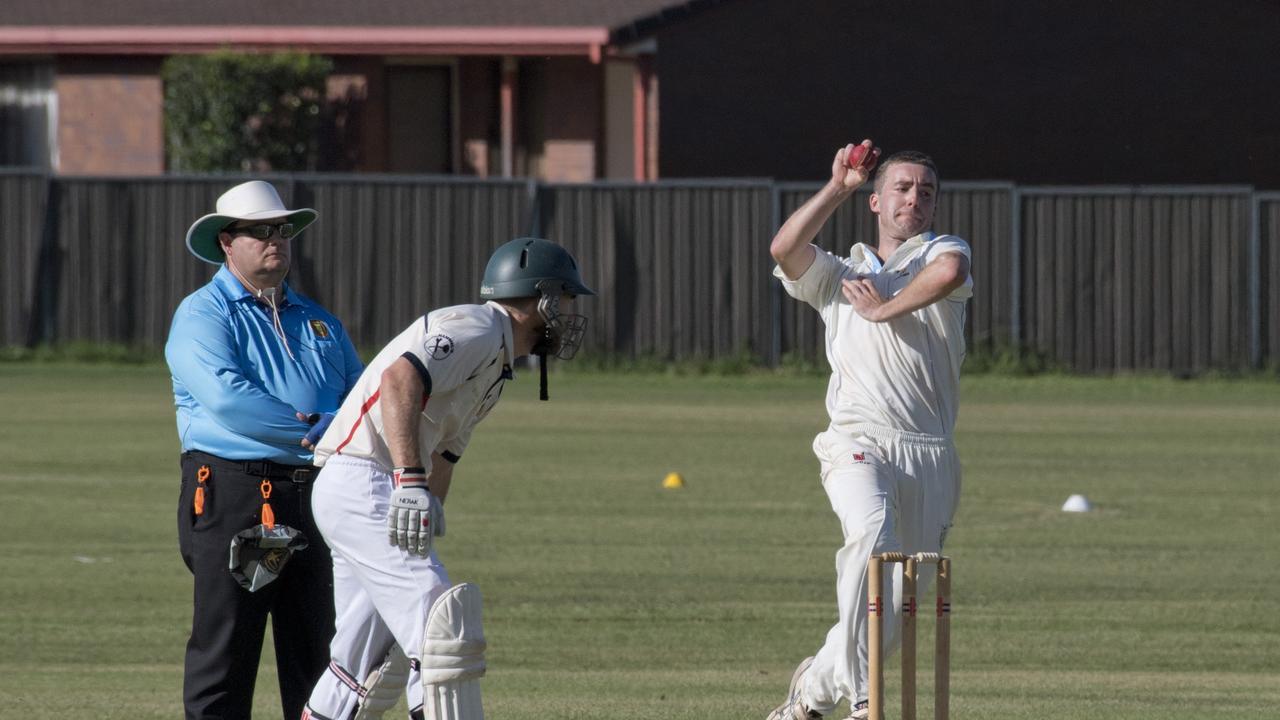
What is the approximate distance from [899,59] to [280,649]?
25.6 meters

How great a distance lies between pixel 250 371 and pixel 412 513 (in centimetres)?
132

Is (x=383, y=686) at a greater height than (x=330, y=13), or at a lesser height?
lesser

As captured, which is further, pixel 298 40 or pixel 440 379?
pixel 298 40

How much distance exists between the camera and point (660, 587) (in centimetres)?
1217

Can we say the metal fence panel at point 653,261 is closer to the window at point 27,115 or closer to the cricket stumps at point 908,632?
the window at point 27,115

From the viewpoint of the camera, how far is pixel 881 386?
26.7ft

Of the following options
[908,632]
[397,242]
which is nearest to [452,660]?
[908,632]

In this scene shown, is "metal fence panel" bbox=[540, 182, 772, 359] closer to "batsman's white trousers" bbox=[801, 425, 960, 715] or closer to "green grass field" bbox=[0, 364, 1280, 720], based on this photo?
"green grass field" bbox=[0, 364, 1280, 720]

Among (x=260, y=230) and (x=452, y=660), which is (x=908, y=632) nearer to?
(x=452, y=660)

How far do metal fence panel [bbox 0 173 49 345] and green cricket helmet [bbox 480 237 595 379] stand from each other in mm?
20365

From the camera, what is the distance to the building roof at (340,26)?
96.7 feet

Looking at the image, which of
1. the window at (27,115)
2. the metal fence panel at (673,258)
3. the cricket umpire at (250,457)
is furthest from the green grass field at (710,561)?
the window at (27,115)

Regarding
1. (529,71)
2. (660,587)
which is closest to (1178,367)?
(529,71)

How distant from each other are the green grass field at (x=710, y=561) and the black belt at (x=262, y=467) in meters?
1.73
